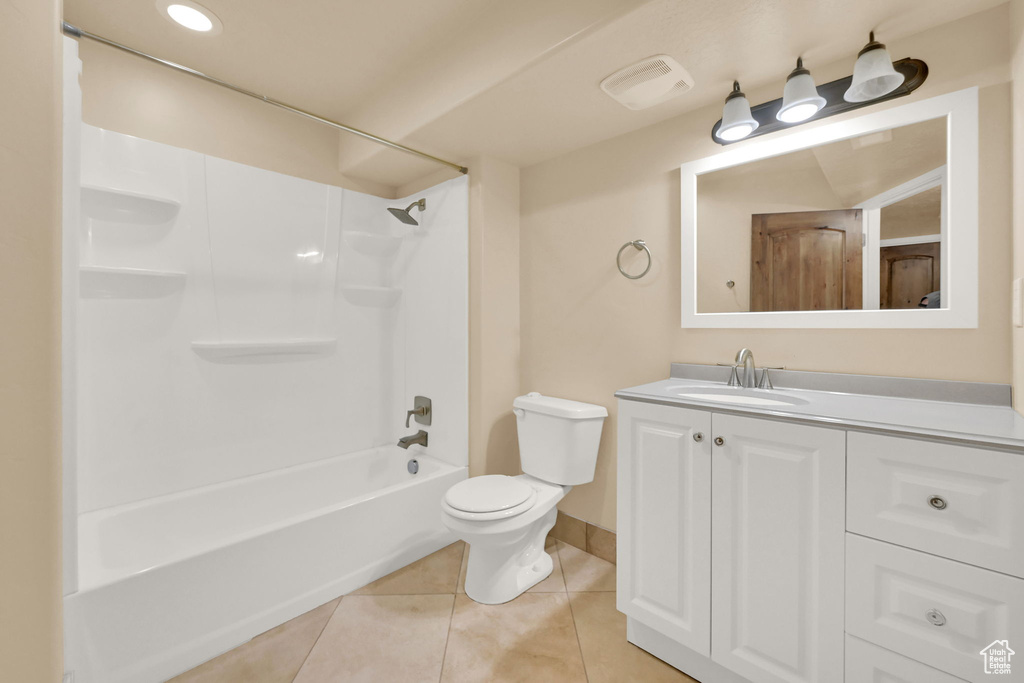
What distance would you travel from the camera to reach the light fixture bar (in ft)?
4.32

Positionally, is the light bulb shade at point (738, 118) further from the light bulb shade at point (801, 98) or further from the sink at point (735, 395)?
Answer: the sink at point (735, 395)

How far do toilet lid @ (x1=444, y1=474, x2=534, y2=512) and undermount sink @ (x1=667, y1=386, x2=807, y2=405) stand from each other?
793 mm

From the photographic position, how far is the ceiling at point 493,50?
4.13 feet

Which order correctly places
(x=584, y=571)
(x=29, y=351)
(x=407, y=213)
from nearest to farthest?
(x=29, y=351) → (x=584, y=571) → (x=407, y=213)

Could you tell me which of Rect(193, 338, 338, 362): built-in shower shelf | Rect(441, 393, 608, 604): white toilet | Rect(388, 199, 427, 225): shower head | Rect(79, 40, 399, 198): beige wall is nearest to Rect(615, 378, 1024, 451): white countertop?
Rect(441, 393, 608, 604): white toilet

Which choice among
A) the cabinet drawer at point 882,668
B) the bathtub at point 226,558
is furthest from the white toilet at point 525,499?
the cabinet drawer at point 882,668

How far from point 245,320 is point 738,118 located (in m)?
2.47

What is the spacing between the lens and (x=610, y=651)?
153 cm

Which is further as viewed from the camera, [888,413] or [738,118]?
[738,118]

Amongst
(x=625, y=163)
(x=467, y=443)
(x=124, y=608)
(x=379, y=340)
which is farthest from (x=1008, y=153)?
(x=124, y=608)

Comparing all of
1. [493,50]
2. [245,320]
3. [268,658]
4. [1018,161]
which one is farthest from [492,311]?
[1018,161]

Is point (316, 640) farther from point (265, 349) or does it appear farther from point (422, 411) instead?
point (265, 349)

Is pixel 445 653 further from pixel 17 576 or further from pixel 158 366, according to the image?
pixel 158 366
